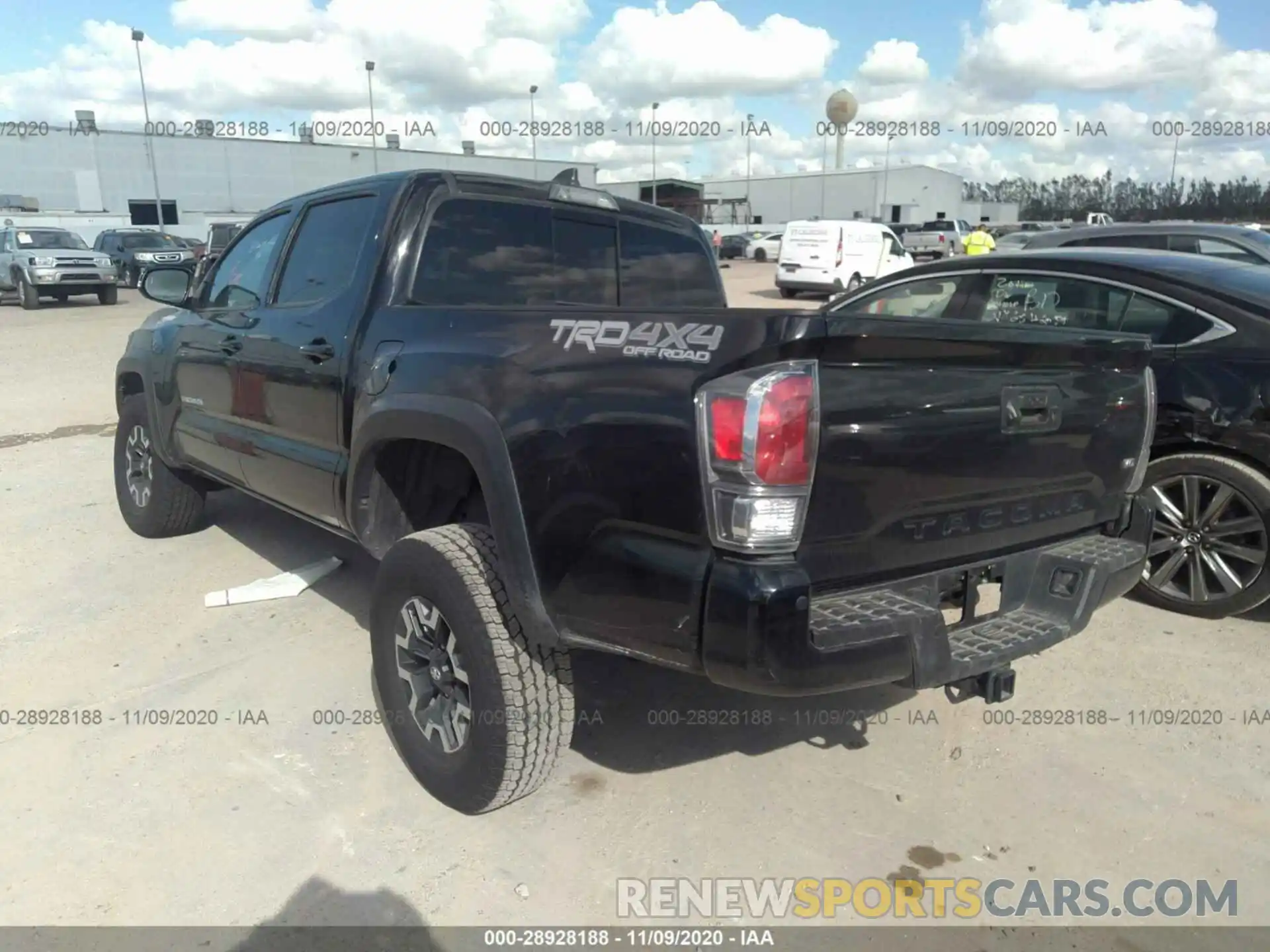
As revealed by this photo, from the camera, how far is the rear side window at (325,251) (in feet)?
11.7

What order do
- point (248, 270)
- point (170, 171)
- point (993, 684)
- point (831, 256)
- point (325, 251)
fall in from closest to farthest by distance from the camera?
point (993, 684) → point (325, 251) → point (248, 270) → point (831, 256) → point (170, 171)

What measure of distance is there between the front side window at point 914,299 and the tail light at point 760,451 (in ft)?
9.59

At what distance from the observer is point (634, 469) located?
232 centimetres

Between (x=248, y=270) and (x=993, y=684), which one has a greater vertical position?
(x=248, y=270)

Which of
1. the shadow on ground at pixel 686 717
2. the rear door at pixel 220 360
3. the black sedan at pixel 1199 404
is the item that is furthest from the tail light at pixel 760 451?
the rear door at pixel 220 360

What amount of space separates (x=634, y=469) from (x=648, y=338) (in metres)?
0.33

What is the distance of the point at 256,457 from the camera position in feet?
13.4

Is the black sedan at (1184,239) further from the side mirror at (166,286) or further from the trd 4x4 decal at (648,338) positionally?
the trd 4x4 decal at (648,338)

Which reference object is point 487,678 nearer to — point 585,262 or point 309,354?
point 309,354

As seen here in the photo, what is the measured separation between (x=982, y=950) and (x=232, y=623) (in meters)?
3.44

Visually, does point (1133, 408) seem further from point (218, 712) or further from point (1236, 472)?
point (218, 712)

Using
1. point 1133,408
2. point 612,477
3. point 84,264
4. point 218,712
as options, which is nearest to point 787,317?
point 612,477

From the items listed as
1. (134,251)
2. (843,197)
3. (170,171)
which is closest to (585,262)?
(134,251)

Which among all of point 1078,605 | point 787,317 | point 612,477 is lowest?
point 1078,605
